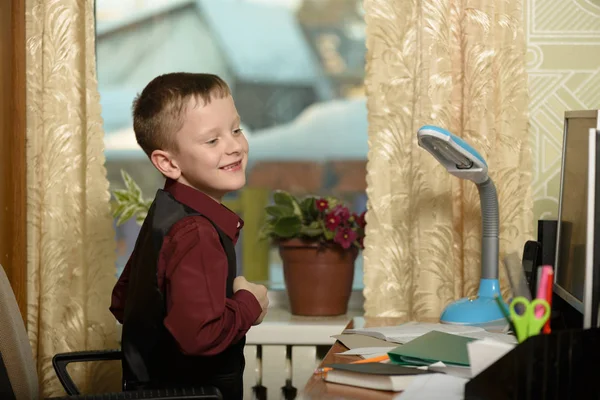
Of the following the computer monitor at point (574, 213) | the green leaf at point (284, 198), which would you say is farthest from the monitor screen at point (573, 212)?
the green leaf at point (284, 198)

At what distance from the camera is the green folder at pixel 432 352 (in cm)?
122

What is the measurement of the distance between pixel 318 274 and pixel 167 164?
904 mm

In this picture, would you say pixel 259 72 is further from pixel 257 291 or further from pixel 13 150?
pixel 257 291

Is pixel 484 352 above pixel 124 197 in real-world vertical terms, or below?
below

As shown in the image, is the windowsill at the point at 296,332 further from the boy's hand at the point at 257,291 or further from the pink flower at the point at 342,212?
→ the boy's hand at the point at 257,291

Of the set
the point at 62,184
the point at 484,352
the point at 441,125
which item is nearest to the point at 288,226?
the point at 441,125

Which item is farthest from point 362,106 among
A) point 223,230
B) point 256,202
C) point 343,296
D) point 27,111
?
point 223,230

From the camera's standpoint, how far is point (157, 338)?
141cm

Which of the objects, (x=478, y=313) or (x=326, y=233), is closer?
(x=478, y=313)

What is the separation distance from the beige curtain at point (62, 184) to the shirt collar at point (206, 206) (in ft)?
2.79

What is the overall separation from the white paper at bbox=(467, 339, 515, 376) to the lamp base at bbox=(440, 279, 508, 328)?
0.78m

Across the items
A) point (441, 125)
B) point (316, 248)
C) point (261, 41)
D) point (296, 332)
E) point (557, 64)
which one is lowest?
point (296, 332)

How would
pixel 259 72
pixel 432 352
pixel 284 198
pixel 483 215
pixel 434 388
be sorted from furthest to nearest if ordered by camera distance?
pixel 259 72 < pixel 284 198 < pixel 483 215 < pixel 432 352 < pixel 434 388

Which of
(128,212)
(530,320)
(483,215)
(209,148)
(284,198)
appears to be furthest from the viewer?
(128,212)
